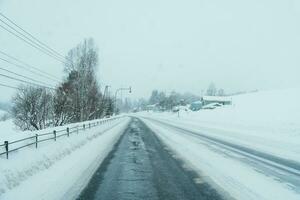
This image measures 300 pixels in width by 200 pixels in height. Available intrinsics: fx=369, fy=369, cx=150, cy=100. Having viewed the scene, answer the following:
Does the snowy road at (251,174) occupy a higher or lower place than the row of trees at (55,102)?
lower

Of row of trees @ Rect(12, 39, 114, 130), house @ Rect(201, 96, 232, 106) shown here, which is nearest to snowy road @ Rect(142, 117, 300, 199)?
row of trees @ Rect(12, 39, 114, 130)

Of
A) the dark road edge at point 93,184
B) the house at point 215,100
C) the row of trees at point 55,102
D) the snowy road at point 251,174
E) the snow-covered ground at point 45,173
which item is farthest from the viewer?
the house at point 215,100

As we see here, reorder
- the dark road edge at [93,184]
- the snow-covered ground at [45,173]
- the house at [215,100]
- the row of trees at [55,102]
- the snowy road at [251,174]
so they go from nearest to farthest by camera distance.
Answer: the dark road edge at [93,184]
the snowy road at [251,174]
the snow-covered ground at [45,173]
the row of trees at [55,102]
the house at [215,100]

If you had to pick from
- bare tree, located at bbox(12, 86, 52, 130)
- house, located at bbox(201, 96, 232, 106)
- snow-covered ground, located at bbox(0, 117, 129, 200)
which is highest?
house, located at bbox(201, 96, 232, 106)

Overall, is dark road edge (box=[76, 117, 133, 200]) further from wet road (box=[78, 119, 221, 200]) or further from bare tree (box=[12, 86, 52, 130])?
bare tree (box=[12, 86, 52, 130])

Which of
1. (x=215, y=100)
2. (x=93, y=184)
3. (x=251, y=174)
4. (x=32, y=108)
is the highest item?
(x=215, y=100)

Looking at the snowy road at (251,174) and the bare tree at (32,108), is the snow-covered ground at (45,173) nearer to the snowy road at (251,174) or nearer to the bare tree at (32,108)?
the snowy road at (251,174)

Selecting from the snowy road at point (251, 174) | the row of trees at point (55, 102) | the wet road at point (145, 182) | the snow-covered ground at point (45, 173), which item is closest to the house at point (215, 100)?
the row of trees at point (55, 102)

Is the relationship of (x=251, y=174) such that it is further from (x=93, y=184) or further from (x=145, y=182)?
(x=93, y=184)

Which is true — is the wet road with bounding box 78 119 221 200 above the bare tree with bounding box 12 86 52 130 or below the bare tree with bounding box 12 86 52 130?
below

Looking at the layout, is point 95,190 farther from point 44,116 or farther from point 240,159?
point 44,116

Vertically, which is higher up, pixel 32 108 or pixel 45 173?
pixel 32 108

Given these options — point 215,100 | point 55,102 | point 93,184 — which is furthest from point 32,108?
point 215,100

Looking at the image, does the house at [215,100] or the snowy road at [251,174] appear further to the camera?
the house at [215,100]
